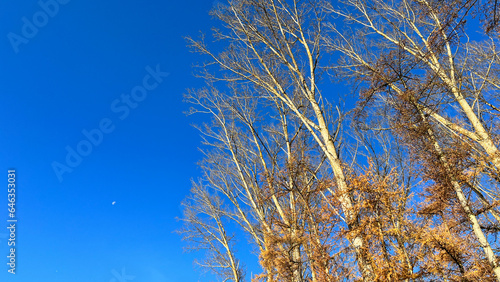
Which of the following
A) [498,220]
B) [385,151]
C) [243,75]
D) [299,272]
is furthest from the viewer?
[385,151]

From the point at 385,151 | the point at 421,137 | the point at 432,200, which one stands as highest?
the point at 385,151

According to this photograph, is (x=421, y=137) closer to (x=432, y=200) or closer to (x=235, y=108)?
(x=432, y=200)

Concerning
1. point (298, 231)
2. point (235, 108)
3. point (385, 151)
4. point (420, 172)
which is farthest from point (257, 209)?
point (385, 151)

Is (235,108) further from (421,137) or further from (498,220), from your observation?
(498,220)

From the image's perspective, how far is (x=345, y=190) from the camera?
6723 mm

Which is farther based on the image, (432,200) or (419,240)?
(432,200)

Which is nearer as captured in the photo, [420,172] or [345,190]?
[345,190]

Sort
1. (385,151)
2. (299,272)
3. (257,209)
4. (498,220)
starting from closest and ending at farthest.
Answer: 1. (299,272)
2. (498,220)
3. (257,209)
4. (385,151)

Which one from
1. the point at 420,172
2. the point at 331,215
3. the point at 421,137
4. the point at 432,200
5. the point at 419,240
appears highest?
the point at 421,137

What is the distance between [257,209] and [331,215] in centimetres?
539

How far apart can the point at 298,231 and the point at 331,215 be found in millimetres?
2242

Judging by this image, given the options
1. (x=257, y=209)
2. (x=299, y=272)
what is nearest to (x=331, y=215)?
(x=299, y=272)

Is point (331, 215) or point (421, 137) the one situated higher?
point (421, 137)

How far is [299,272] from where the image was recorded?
885 cm
